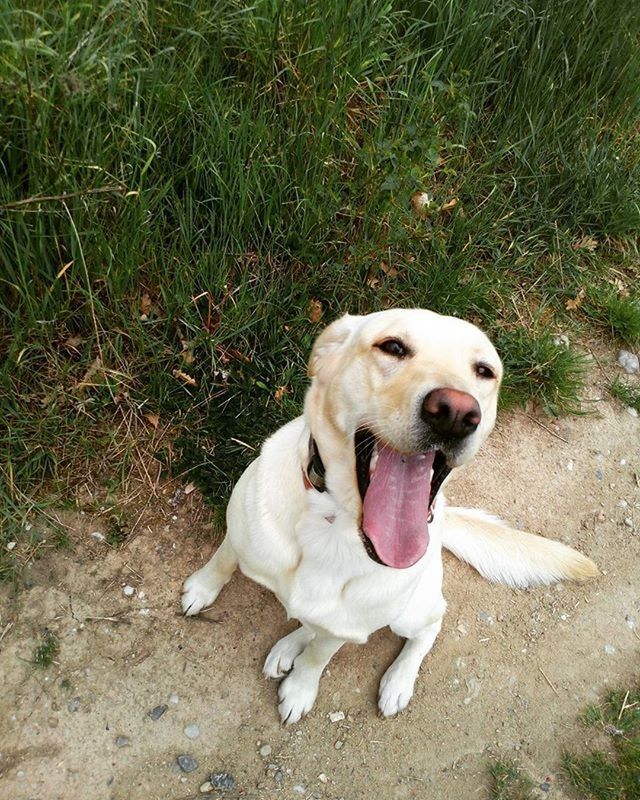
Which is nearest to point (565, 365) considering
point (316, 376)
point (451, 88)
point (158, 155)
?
point (451, 88)

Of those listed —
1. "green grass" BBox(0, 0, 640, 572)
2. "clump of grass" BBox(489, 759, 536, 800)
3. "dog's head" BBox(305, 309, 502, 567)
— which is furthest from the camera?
"clump of grass" BBox(489, 759, 536, 800)

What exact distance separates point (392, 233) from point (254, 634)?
182 cm

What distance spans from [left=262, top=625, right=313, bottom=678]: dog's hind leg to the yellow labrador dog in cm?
23

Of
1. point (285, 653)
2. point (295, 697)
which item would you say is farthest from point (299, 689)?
point (285, 653)

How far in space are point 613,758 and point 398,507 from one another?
1.67 m

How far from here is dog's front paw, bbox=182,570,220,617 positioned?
7.91 ft

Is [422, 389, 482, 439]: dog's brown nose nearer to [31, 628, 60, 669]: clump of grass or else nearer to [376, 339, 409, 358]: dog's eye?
[376, 339, 409, 358]: dog's eye

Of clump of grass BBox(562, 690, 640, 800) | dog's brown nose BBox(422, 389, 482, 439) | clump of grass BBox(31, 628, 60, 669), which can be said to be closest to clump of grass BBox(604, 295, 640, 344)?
clump of grass BBox(562, 690, 640, 800)

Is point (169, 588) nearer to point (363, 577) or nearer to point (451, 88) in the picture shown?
point (363, 577)

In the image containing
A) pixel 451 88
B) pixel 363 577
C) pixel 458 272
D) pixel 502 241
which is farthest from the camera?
pixel 502 241

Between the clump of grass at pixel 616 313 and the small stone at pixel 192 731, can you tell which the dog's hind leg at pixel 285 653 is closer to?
the small stone at pixel 192 731

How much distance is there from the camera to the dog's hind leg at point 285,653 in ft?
7.76

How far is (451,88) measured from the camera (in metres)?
2.83

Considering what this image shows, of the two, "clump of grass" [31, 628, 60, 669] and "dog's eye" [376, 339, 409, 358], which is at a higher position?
"dog's eye" [376, 339, 409, 358]
